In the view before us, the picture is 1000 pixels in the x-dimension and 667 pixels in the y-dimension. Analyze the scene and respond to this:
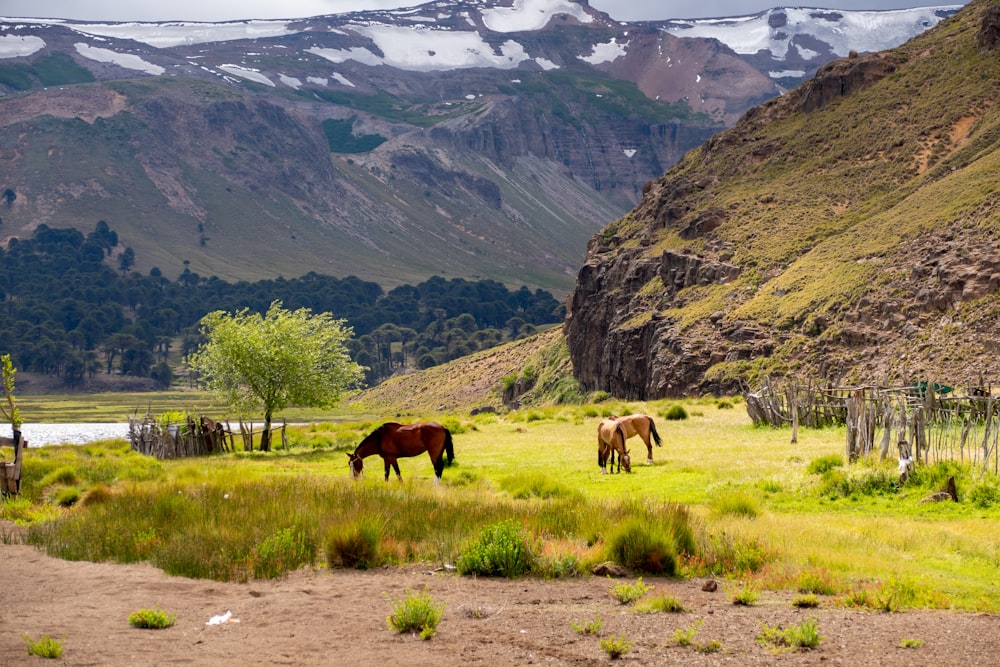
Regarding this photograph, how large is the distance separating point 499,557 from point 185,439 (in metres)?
30.3

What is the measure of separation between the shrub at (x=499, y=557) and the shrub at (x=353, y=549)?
141cm

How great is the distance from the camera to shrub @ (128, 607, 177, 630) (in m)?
11.1

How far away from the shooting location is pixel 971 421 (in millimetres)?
21766

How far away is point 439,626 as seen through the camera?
11.1 metres

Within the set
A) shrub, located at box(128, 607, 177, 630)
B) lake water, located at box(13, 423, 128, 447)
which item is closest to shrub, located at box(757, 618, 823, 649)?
shrub, located at box(128, 607, 177, 630)

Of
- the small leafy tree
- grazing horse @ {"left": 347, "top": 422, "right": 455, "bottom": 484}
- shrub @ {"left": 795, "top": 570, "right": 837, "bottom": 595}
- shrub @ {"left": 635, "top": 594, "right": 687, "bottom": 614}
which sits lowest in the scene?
shrub @ {"left": 635, "top": 594, "right": 687, "bottom": 614}

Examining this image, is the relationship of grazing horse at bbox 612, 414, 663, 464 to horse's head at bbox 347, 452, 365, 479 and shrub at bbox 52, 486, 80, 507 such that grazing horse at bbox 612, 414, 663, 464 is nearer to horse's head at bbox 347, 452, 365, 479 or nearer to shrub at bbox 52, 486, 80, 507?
horse's head at bbox 347, 452, 365, 479

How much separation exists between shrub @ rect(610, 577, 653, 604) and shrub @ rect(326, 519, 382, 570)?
151 inches

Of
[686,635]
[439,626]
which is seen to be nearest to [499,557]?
[439,626]

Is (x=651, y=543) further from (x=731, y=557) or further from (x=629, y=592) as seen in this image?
(x=629, y=592)

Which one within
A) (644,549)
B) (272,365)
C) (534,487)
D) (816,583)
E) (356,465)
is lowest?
(816,583)

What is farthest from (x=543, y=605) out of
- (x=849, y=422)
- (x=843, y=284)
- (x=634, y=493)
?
(x=843, y=284)

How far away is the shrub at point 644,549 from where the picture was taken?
1370 centimetres

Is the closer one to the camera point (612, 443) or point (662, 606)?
point (662, 606)
